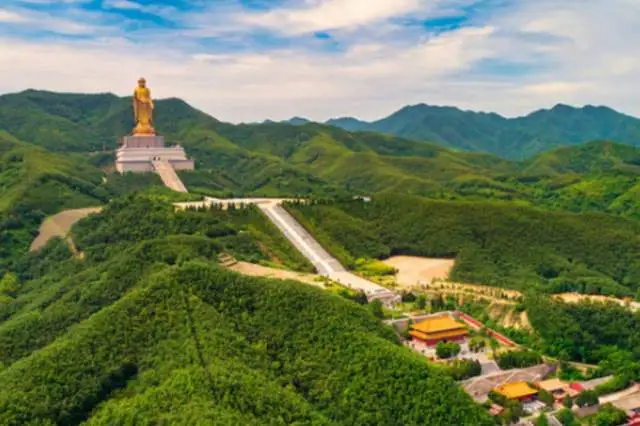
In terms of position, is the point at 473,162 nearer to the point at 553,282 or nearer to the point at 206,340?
the point at 553,282

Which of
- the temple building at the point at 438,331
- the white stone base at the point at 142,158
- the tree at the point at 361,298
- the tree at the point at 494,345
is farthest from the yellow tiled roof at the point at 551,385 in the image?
the white stone base at the point at 142,158

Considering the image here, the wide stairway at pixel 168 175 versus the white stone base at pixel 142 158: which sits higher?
the white stone base at pixel 142 158

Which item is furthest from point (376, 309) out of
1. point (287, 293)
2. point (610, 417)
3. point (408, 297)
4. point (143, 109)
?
point (143, 109)

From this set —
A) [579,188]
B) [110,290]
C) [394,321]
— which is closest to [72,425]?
[110,290]

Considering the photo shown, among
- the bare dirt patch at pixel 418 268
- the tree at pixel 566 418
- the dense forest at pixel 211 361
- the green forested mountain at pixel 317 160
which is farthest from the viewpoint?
the green forested mountain at pixel 317 160

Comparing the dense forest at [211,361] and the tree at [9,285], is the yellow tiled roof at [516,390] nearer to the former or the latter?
the dense forest at [211,361]

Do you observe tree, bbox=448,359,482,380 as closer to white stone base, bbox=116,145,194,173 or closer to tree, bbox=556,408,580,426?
tree, bbox=556,408,580,426
